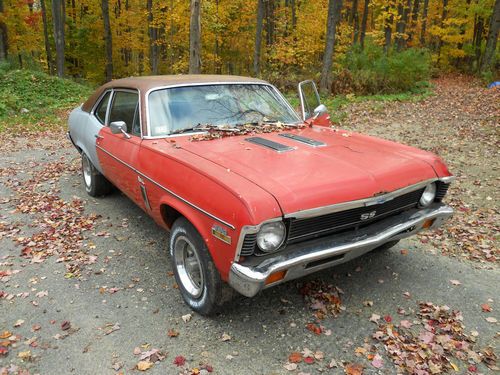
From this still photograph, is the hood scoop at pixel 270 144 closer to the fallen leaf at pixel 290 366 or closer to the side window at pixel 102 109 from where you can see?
the fallen leaf at pixel 290 366

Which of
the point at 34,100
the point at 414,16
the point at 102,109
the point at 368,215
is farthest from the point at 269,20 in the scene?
the point at 368,215

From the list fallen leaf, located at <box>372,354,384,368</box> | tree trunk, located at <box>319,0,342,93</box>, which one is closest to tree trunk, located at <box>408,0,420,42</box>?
tree trunk, located at <box>319,0,342,93</box>

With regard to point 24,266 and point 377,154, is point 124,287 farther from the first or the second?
point 377,154

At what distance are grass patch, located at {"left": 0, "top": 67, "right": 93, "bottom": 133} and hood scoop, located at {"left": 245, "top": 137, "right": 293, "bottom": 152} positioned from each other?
10.3 metres

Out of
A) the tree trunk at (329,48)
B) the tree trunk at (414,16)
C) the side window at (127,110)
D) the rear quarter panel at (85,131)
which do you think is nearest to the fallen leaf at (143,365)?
the side window at (127,110)

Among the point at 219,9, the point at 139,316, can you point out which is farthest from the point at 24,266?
the point at 219,9

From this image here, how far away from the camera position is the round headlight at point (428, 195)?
11.1 feet

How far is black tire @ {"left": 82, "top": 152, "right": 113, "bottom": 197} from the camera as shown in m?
5.76

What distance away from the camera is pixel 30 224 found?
5.18 meters

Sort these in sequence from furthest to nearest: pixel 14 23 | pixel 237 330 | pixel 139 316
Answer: pixel 14 23, pixel 139 316, pixel 237 330

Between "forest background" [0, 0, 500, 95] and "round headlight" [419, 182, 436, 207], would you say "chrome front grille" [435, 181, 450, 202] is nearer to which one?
"round headlight" [419, 182, 436, 207]

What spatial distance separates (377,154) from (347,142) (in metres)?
0.46

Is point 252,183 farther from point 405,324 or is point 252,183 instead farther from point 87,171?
point 87,171

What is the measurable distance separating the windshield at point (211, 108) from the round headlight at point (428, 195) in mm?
1702
